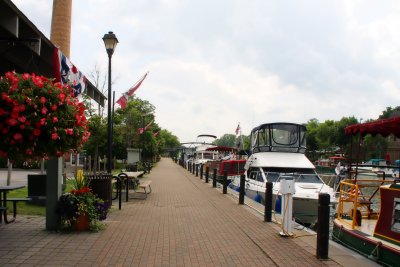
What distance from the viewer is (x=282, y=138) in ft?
66.5

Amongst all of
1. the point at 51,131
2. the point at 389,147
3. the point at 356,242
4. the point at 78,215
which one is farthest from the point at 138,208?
the point at 389,147

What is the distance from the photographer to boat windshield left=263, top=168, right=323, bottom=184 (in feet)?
55.0

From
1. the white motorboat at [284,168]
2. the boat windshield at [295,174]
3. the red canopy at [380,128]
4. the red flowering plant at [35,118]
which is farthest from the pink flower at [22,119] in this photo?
the boat windshield at [295,174]

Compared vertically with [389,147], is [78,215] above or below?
below

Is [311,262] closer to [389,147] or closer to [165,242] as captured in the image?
[165,242]

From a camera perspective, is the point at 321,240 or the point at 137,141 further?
the point at 137,141

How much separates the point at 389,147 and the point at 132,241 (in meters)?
10.5

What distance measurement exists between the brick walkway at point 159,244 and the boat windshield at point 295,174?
5956 millimetres

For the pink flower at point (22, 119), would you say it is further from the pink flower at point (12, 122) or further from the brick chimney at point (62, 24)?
the brick chimney at point (62, 24)

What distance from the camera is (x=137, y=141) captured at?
44438mm

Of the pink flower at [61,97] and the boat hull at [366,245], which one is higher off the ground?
the pink flower at [61,97]

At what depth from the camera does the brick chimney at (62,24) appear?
1427cm

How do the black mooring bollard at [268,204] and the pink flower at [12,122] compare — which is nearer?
the pink flower at [12,122]

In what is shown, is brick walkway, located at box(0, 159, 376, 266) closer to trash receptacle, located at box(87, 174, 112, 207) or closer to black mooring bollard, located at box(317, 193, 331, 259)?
black mooring bollard, located at box(317, 193, 331, 259)
